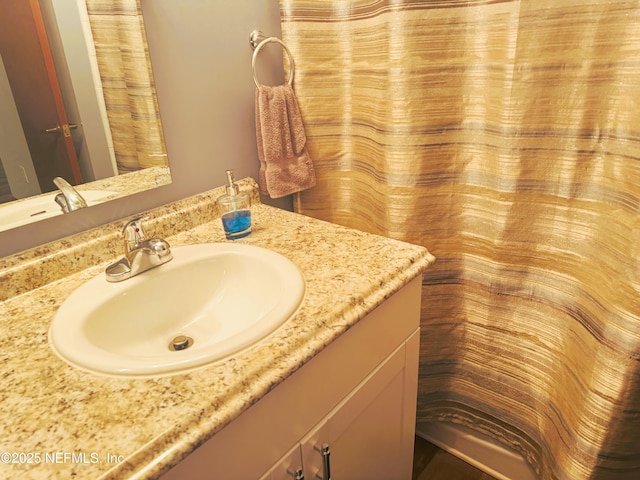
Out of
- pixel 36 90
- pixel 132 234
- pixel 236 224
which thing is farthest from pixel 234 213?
pixel 36 90

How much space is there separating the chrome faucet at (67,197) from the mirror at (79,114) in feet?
0.03

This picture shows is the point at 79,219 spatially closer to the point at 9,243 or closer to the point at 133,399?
the point at 9,243

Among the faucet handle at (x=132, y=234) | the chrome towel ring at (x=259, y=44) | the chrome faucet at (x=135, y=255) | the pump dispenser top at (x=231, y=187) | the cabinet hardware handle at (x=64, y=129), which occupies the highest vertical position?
the chrome towel ring at (x=259, y=44)

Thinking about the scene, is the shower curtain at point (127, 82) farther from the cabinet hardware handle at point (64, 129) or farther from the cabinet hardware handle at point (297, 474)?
the cabinet hardware handle at point (297, 474)

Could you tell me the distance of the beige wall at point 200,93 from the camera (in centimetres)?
100

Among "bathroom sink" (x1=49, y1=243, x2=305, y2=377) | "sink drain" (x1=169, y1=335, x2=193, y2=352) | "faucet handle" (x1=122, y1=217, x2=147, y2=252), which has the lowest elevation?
"sink drain" (x1=169, y1=335, x2=193, y2=352)

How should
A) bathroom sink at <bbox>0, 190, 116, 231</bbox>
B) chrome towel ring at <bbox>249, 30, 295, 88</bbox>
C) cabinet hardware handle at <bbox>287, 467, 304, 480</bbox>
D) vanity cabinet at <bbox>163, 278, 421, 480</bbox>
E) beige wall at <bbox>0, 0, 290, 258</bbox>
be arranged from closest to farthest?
vanity cabinet at <bbox>163, 278, 421, 480</bbox> → cabinet hardware handle at <bbox>287, 467, 304, 480</bbox> → bathroom sink at <bbox>0, 190, 116, 231</bbox> → beige wall at <bbox>0, 0, 290, 258</bbox> → chrome towel ring at <bbox>249, 30, 295, 88</bbox>

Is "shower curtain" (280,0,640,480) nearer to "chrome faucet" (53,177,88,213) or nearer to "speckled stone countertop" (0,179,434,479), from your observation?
"speckled stone countertop" (0,179,434,479)

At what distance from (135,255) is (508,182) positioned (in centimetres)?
84

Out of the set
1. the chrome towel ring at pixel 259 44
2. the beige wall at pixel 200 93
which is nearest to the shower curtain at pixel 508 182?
the chrome towel ring at pixel 259 44

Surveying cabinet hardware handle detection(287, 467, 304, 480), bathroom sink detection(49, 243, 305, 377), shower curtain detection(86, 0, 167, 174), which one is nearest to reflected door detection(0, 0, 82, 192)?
shower curtain detection(86, 0, 167, 174)

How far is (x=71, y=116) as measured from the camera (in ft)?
3.01

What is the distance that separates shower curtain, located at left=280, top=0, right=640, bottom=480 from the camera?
35.7 inches

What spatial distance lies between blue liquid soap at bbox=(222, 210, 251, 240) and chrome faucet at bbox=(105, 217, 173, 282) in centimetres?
17
